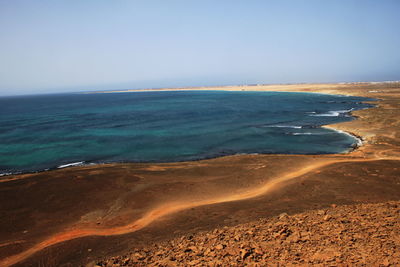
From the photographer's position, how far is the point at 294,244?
7.57 metres

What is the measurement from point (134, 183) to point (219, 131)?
67.6ft

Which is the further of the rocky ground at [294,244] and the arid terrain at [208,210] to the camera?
the arid terrain at [208,210]

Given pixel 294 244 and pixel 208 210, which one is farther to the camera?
pixel 208 210

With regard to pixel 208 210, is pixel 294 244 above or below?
above

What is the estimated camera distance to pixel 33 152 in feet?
89.6

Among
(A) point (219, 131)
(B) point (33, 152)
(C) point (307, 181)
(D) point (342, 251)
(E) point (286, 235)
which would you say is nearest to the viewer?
(D) point (342, 251)

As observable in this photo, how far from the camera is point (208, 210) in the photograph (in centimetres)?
1230

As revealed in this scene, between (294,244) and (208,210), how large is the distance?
538cm

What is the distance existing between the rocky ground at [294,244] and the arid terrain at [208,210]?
0.11ft

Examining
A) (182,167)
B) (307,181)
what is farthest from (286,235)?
(182,167)

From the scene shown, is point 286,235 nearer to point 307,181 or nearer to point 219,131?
point 307,181

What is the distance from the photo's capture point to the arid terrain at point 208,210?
7.69 metres

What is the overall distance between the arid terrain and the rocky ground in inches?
1.4

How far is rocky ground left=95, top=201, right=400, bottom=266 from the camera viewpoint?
6770mm
